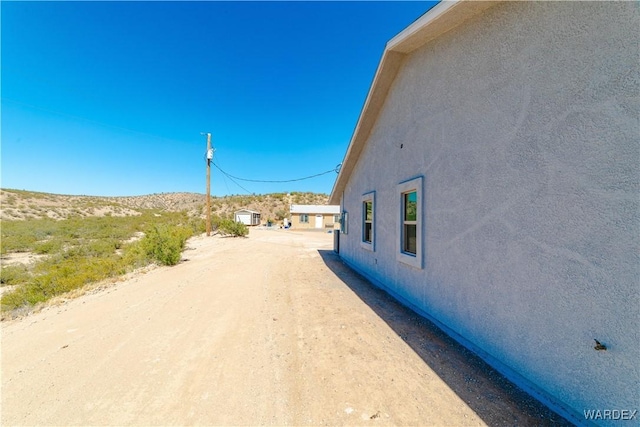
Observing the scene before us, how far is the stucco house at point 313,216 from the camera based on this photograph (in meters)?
34.1

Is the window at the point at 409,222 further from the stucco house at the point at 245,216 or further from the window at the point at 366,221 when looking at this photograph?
the stucco house at the point at 245,216

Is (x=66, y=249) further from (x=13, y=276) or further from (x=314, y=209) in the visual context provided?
(x=314, y=209)

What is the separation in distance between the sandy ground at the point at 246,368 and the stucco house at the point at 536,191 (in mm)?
493

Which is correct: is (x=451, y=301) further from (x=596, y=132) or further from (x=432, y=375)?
(x=596, y=132)

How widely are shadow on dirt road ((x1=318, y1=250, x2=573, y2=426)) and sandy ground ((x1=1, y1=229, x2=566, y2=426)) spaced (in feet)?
0.04

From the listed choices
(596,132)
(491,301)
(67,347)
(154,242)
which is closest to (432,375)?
(491,301)

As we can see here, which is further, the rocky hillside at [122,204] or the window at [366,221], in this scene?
the rocky hillside at [122,204]

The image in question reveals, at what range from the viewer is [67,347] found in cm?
365

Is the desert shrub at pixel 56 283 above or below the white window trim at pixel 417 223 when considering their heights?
below

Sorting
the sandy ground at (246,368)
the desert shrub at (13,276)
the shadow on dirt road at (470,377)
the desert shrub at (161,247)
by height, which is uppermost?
the desert shrub at (161,247)

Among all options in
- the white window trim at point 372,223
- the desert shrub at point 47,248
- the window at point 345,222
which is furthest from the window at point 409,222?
the desert shrub at point 47,248

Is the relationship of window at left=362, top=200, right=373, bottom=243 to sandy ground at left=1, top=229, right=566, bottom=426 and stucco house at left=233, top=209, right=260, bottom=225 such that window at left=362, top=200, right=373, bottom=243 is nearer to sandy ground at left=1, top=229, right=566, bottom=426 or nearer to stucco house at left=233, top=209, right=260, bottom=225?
sandy ground at left=1, top=229, right=566, bottom=426

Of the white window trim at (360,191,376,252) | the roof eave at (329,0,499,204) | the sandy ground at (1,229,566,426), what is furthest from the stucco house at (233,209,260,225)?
the sandy ground at (1,229,566,426)

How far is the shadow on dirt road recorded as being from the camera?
2.19 meters
